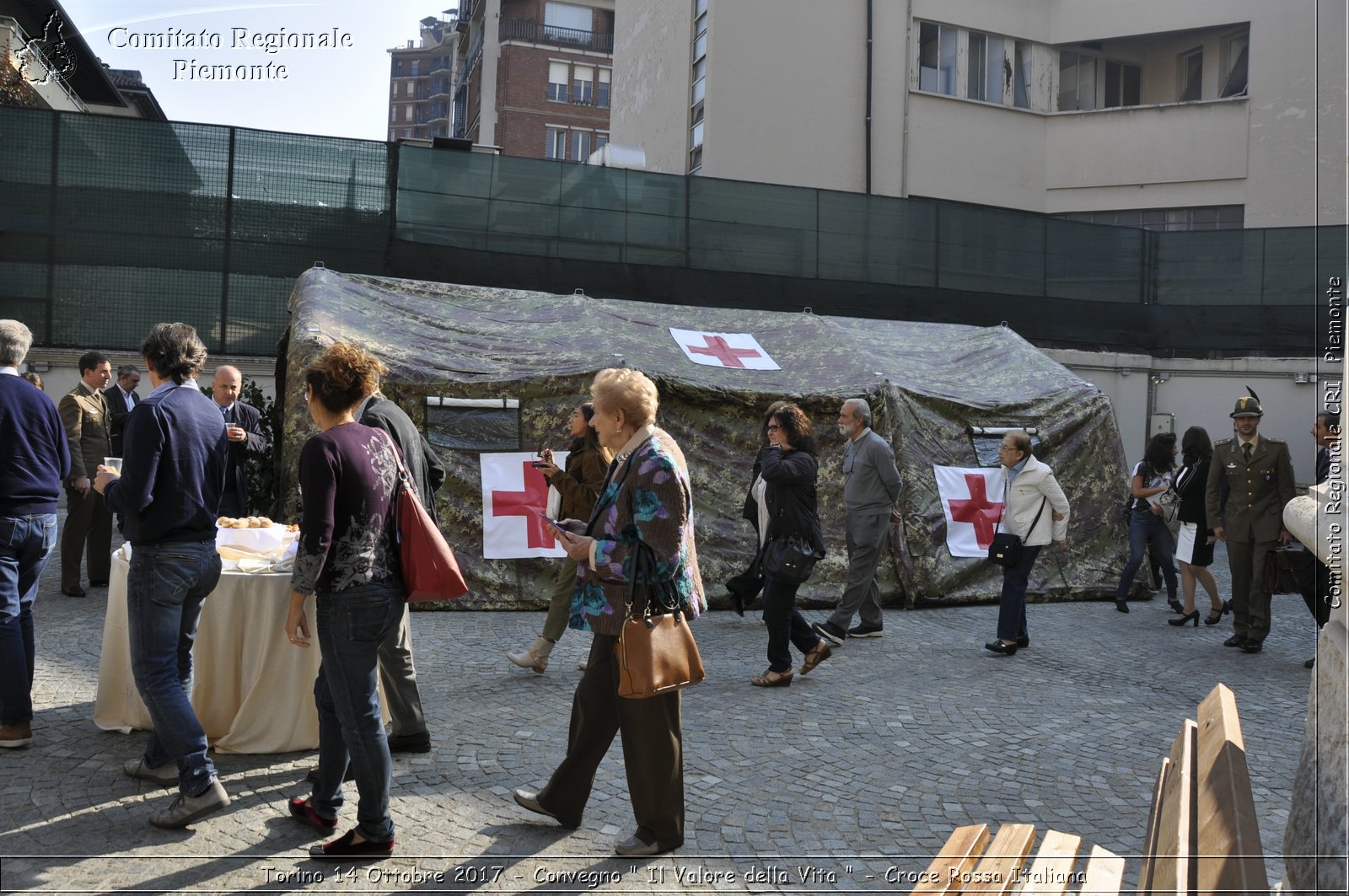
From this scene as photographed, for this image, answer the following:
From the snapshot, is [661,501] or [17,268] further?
[17,268]

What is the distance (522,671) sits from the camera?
6.68 metres

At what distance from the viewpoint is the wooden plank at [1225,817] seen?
2518 mm

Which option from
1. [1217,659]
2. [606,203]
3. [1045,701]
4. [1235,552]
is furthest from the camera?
[606,203]

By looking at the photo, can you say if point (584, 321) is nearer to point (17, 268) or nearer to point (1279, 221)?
point (17, 268)

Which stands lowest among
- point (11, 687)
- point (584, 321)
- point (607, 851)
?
point (607, 851)

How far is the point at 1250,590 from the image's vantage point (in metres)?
8.45

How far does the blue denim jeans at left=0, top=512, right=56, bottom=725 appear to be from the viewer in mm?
4484

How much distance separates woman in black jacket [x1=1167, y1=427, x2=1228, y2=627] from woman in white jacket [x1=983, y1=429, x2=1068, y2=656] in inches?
75.8

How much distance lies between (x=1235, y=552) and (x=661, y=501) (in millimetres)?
6554

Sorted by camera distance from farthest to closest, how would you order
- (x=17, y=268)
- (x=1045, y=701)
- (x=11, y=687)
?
(x=17, y=268) → (x=1045, y=701) → (x=11, y=687)

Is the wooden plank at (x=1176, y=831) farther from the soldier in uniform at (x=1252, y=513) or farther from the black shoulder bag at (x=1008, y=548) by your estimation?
the soldier in uniform at (x=1252, y=513)

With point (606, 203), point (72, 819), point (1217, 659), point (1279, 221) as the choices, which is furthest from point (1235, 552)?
point (1279, 221)

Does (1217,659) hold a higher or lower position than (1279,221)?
lower

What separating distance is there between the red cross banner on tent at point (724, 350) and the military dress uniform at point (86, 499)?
4973mm
